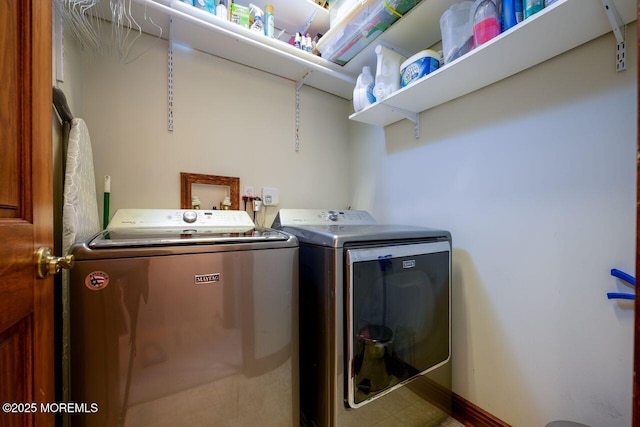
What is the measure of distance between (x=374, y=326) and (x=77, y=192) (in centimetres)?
→ 133

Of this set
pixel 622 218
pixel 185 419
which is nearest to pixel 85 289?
pixel 185 419

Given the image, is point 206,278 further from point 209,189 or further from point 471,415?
point 471,415

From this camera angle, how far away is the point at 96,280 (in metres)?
0.75

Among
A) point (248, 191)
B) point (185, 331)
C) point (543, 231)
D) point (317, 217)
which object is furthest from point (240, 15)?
point (543, 231)

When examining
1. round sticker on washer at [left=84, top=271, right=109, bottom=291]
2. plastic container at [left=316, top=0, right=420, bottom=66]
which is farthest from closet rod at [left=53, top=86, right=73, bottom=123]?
plastic container at [left=316, top=0, right=420, bottom=66]

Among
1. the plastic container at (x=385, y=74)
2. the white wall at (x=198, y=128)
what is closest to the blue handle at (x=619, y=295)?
the plastic container at (x=385, y=74)

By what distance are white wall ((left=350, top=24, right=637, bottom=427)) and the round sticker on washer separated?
5.37 ft

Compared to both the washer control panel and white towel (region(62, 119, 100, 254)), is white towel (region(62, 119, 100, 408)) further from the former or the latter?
the washer control panel

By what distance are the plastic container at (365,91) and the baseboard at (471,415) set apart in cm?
188

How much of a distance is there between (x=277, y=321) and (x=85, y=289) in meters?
0.64

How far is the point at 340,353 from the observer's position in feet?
3.26

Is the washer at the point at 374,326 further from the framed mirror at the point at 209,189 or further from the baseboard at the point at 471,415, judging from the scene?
the framed mirror at the point at 209,189

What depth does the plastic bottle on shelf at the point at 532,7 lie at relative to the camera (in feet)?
3.00

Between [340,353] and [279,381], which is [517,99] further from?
[279,381]
